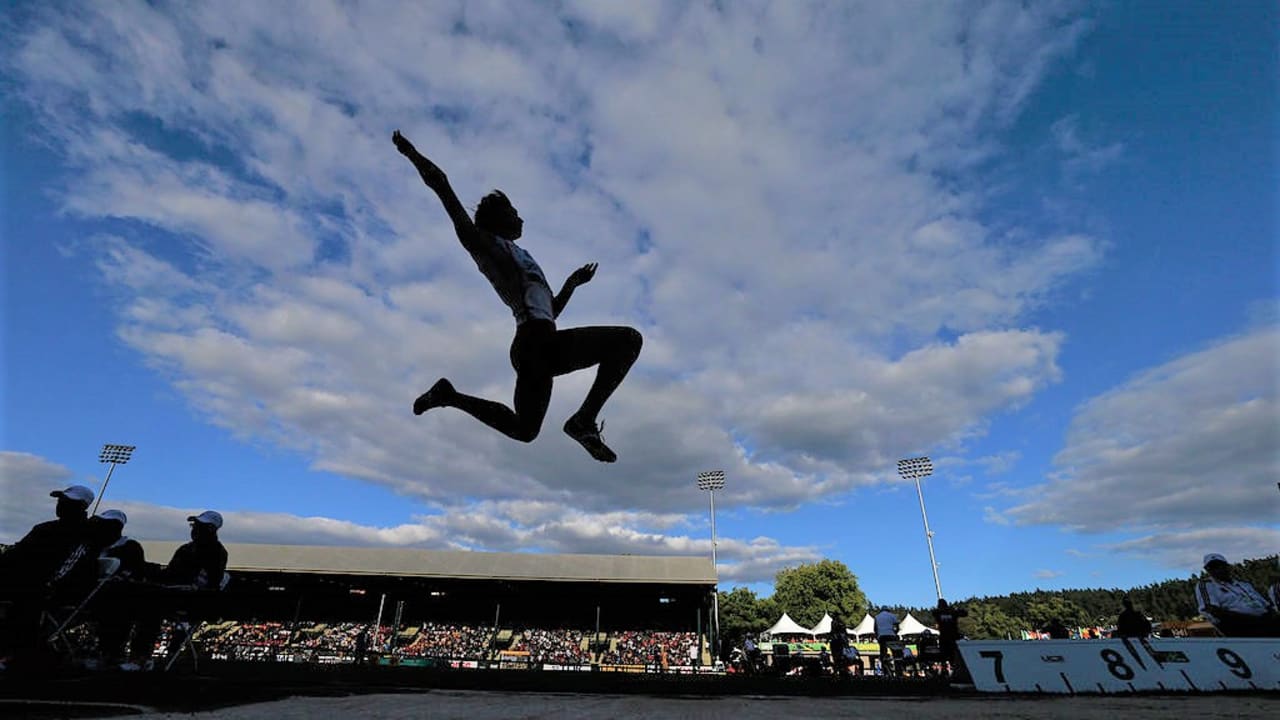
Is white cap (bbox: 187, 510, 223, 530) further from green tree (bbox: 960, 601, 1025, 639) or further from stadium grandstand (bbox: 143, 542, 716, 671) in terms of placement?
green tree (bbox: 960, 601, 1025, 639)

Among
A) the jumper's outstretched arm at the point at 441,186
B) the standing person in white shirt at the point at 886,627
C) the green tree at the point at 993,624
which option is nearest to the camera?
the jumper's outstretched arm at the point at 441,186

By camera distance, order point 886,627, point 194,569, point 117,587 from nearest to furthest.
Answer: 1. point 117,587
2. point 194,569
3. point 886,627

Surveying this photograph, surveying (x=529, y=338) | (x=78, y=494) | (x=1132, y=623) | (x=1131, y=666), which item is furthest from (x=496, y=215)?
(x=1132, y=623)

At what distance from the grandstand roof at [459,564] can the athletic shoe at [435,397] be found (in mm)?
26936

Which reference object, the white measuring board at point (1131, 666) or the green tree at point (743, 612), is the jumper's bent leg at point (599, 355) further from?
the green tree at point (743, 612)

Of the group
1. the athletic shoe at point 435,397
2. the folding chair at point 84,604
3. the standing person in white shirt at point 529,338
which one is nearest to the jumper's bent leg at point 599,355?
the standing person in white shirt at point 529,338

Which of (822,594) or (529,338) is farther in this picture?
(822,594)

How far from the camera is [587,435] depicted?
13.3ft

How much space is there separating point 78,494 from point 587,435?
3.50m

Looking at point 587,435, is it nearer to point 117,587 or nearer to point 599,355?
point 599,355

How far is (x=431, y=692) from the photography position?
3.30 meters

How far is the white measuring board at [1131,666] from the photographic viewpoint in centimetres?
446

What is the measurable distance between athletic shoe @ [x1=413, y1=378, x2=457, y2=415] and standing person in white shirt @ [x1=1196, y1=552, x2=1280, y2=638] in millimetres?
8193

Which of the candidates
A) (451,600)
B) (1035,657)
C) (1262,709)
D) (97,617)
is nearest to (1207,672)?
(1035,657)
